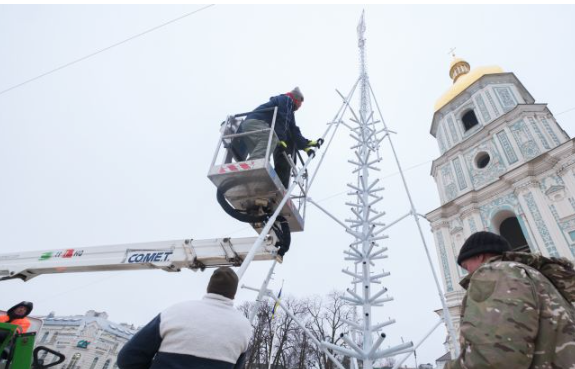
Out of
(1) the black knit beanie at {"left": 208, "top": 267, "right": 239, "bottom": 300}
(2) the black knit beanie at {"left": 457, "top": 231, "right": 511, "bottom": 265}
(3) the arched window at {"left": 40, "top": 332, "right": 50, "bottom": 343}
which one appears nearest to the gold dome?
(2) the black knit beanie at {"left": 457, "top": 231, "right": 511, "bottom": 265}

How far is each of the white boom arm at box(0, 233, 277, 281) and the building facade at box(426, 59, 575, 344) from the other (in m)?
12.6

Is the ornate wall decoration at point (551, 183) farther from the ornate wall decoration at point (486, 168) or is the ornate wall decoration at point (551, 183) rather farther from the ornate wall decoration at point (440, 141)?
the ornate wall decoration at point (440, 141)

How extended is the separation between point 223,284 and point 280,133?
3303 millimetres

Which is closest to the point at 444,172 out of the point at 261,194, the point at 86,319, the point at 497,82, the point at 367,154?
the point at 497,82

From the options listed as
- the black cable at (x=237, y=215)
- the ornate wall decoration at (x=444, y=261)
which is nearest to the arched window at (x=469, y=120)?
the ornate wall decoration at (x=444, y=261)

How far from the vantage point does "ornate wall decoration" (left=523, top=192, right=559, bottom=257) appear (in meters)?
12.0

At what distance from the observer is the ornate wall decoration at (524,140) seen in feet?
48.3

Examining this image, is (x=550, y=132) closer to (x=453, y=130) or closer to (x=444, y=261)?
(x=453, y=130)

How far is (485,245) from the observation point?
194 centimetres

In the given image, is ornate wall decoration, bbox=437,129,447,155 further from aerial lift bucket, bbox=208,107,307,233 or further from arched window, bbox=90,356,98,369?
arched window, bbox=90,356,98,369

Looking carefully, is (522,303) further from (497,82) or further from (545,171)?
(497,82)

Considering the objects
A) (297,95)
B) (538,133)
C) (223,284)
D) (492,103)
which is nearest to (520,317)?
(223,284)

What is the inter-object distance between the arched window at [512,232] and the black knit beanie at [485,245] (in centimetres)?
1707

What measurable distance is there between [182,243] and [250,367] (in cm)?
3068
